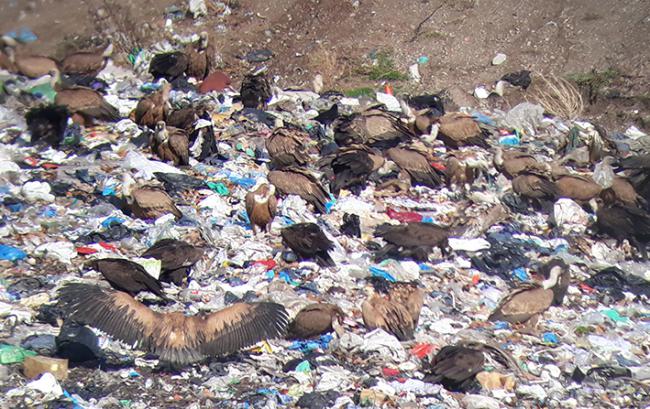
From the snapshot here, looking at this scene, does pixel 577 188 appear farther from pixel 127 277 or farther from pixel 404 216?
pixel 127 277

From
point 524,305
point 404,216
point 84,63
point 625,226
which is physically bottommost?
point 625,226

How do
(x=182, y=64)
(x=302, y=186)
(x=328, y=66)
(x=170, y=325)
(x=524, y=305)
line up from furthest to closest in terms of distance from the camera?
(x=328, y=66) < (x=182, y=64) < (x=302, y=186) < (x=524, y=305) < (x=170, y=325)

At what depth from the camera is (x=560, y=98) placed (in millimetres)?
11945

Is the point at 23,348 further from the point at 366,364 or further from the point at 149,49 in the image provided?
the point at 149,49

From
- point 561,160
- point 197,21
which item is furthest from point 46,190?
point 197,21

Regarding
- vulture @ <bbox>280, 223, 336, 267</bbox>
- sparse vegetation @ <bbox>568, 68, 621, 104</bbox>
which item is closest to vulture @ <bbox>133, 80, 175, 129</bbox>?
vulture @ <bbox>280, 223, 336, 267</bbox>

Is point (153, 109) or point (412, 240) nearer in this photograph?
point (412, 240)

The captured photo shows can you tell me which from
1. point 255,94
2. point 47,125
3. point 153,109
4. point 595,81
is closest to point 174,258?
point 47,125

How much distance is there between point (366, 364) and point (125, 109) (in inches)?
224

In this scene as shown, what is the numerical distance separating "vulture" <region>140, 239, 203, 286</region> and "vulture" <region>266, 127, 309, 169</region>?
7.59 ft

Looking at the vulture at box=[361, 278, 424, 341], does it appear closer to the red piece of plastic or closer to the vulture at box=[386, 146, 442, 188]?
the red piece of plastic

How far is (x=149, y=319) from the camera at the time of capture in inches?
225

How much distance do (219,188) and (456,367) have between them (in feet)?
12.0

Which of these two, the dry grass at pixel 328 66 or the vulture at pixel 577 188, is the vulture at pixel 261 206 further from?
the dry grass at pixel 328 66
